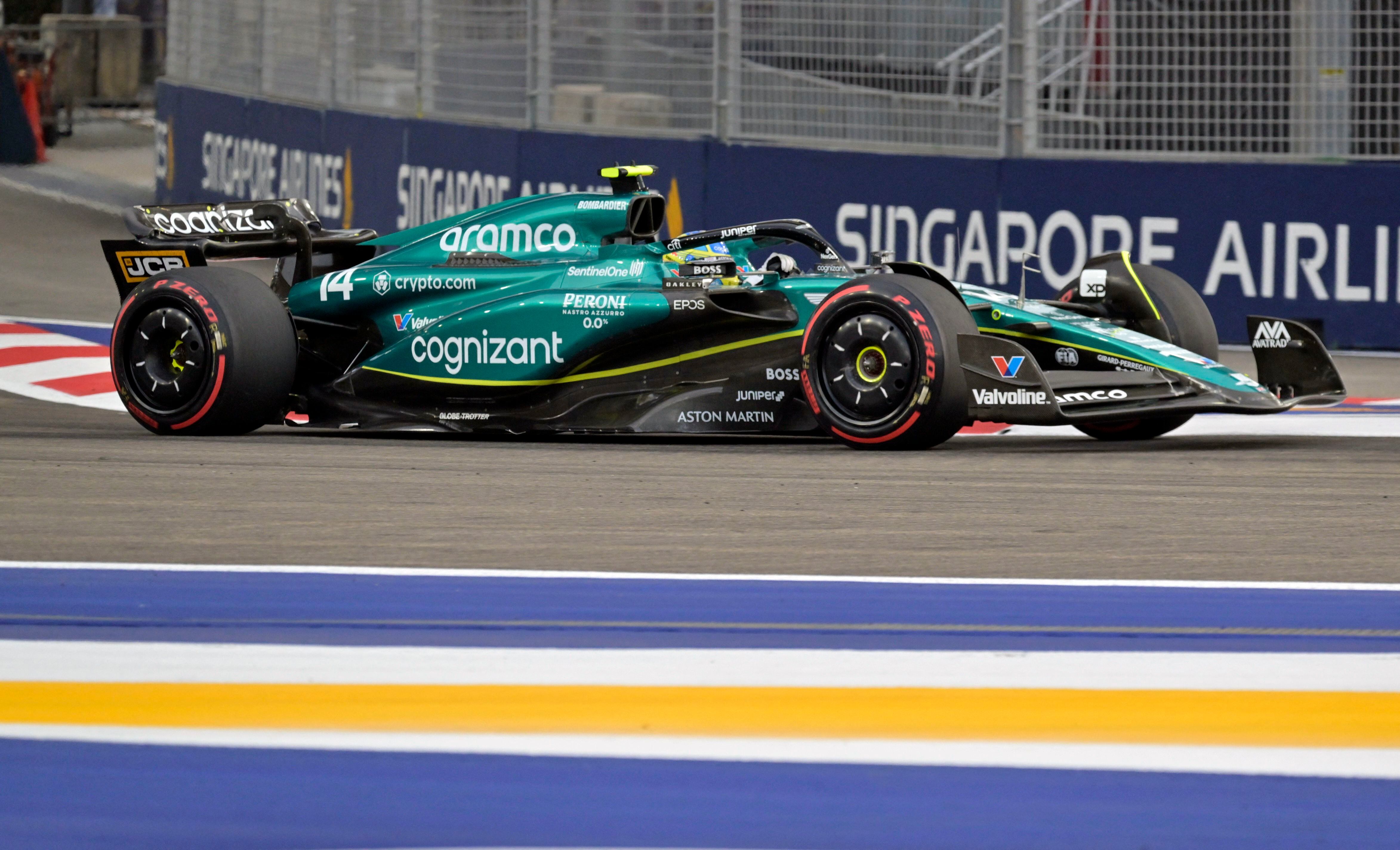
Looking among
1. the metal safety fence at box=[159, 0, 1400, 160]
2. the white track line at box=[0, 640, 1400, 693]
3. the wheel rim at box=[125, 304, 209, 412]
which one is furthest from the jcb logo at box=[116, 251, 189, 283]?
the metal safety fence at box=[159, 0, 1400, 160]

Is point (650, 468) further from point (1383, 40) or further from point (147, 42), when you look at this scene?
point (147, 42)

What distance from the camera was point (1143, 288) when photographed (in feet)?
26.9

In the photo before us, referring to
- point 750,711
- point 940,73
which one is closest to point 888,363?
point 750,711

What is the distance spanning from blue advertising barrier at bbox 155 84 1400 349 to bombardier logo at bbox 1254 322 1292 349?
381 centimetres

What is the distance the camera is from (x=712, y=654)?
14.4 feet

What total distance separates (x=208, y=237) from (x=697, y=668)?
16.8 feet

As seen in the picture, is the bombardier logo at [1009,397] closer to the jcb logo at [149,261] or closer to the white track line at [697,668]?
the white track line at [697,668]

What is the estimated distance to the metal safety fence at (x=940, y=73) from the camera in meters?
11.6

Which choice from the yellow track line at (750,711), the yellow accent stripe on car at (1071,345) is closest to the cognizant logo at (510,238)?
the yellow accent stripe on car at (1071,345)

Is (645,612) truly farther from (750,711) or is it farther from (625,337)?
(625,337)

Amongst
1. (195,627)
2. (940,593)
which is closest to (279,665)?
(195,627)

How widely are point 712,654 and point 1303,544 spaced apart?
78.8 inches

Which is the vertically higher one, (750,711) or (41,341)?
(41,341)

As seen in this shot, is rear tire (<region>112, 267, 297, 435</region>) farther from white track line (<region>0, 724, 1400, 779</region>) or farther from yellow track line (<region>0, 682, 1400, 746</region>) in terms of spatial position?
white track line (<region>0, 724, 1400, 779</region>)
